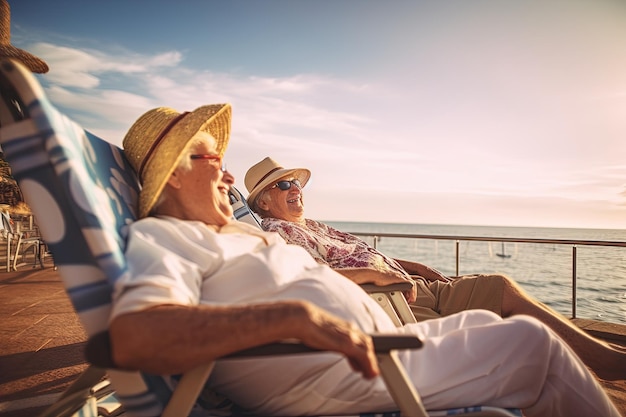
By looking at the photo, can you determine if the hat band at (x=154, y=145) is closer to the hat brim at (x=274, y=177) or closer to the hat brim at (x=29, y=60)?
the hat brim at (x=274, y=177)

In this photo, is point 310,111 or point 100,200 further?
point 310,111

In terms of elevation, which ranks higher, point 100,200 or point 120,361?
point 100,200

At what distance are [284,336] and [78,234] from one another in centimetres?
→ 62

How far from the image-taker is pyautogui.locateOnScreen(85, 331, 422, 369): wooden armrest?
856mm

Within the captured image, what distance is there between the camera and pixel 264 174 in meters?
3.62

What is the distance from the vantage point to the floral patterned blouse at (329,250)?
3092mm

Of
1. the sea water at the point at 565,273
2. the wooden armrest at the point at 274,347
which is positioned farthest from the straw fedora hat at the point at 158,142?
the sea water at the point at 565,273

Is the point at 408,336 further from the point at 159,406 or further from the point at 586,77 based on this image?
the point at 586,77

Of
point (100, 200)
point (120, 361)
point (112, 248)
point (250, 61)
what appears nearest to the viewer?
point (120, 361)

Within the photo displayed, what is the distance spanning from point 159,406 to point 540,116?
22444 millimetres

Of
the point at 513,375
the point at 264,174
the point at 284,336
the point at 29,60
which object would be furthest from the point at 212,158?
the point at 29,60

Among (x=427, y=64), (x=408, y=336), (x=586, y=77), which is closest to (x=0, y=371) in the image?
(x=408, y=336)

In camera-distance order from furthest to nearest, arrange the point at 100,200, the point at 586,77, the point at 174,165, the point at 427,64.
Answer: the point at 586,77
the point at 427,64
the point at 174,165
the point at 100,200

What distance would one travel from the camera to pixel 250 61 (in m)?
10.3
